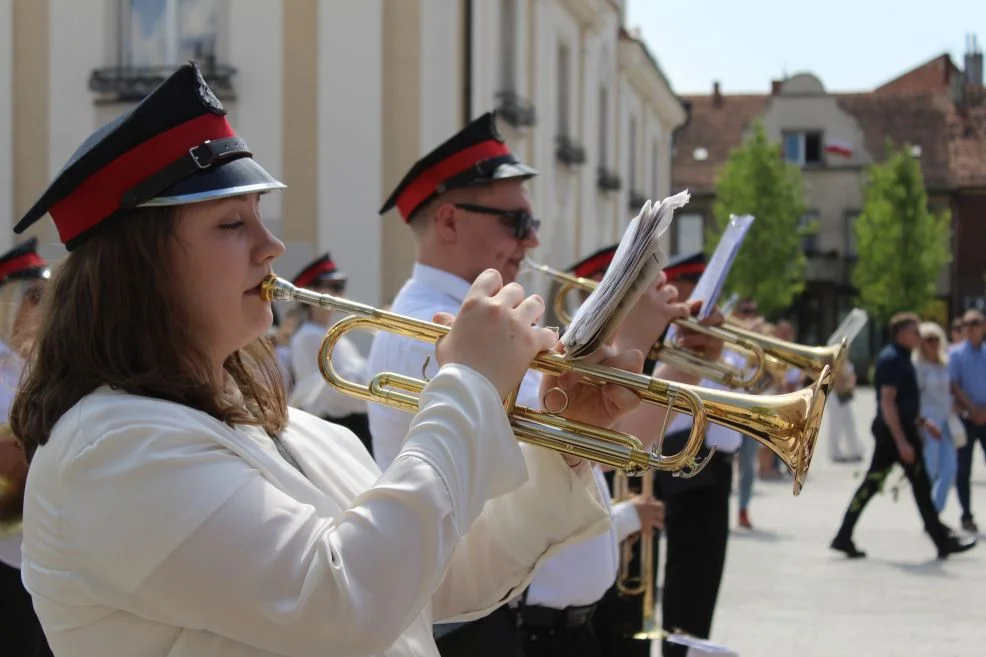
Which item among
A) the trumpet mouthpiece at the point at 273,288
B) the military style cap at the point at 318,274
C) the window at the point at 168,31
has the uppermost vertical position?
the window at the point at 168,31

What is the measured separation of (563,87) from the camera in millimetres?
19562

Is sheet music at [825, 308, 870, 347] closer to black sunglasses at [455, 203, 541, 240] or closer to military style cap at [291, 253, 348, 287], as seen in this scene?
black sunglasses at [455, 203, 541, 240]

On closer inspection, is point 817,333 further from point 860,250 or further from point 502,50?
point 502,50

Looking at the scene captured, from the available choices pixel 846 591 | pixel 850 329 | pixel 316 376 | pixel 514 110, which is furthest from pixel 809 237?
pixel 850 329

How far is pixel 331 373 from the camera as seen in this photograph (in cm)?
275

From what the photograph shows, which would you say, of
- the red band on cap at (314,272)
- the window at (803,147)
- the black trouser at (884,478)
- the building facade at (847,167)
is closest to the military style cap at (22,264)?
the red band on cap at (314,272)

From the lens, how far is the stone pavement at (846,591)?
7.05m

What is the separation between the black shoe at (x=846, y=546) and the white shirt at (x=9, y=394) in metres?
6.94

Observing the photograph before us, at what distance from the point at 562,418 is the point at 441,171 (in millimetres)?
1675

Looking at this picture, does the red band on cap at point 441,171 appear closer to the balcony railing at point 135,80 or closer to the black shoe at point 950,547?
the black shoe at point 950,547

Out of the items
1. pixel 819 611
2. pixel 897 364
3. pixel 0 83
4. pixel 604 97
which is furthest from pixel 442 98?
pixel 604 97

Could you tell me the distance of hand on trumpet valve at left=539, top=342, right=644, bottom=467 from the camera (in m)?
2.46

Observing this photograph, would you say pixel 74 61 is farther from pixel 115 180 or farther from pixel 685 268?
pixel 115 180

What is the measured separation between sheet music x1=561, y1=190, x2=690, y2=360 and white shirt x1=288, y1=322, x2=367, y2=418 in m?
5.92
